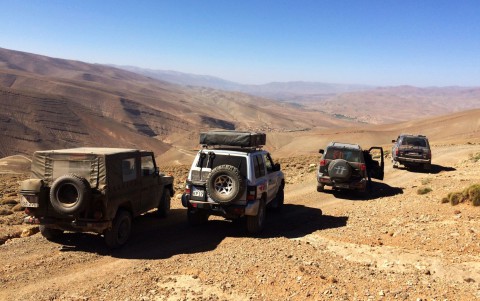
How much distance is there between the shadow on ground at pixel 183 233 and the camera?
26.5 ft

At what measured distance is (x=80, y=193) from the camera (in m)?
7.39

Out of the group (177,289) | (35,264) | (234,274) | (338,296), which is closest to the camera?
(338,296)

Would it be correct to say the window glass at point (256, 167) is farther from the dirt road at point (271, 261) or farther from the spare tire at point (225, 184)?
the dirt road at point (271, 261)

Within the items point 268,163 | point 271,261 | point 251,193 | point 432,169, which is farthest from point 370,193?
point 432,169

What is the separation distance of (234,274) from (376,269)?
251 centimetres

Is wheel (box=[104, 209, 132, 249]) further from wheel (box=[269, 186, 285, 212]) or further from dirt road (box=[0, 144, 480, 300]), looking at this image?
wheel (box=[269, 186, 285, 212])

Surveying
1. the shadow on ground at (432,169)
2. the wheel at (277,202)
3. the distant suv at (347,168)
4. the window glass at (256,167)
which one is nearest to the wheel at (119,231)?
the window glass at (256,167)

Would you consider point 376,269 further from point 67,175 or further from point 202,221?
point 67,175

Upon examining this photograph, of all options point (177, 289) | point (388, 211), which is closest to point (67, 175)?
point (177, 289)

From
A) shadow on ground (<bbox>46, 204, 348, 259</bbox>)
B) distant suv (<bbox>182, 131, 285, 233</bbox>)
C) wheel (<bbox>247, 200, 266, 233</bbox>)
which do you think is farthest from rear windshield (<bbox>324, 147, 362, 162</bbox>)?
wheel (<bbox>247, 200, 266, 233</bbox>)

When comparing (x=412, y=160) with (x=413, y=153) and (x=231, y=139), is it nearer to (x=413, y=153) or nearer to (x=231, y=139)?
(x=413, y=153)

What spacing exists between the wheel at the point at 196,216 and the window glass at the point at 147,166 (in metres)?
1.41

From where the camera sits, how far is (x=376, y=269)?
6660mm

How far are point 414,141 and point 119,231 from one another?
59.7ft
